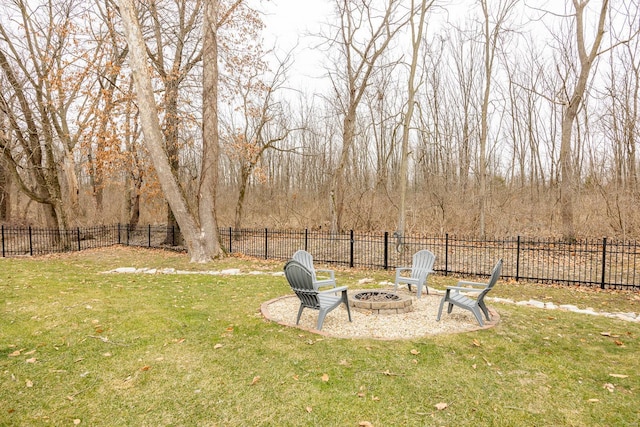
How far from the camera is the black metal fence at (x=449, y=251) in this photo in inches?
381

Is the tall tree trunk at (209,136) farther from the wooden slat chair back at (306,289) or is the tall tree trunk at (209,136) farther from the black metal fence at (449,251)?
the wooden slat chair back at (306,289)

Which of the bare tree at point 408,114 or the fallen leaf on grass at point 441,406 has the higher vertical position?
the bare tree at point 408,114

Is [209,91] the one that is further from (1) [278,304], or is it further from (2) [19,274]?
(1) [278,304]

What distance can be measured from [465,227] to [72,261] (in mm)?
14624

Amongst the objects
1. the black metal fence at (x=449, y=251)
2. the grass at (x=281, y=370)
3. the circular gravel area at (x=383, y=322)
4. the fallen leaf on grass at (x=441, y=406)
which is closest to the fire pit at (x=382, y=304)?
the circular gravel area at (x=383, y=322)

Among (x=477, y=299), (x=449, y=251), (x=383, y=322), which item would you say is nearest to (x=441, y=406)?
(x=383, y=322)

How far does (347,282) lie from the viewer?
8.85 m

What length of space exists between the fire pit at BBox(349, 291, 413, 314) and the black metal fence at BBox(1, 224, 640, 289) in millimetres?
3468

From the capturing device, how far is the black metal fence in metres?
9.69

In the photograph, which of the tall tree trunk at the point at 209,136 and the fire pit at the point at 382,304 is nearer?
the fire pit at the point at 382,304

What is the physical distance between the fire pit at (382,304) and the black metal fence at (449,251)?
11.4 feet

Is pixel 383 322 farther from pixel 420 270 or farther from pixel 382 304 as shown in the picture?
pixel 420 270

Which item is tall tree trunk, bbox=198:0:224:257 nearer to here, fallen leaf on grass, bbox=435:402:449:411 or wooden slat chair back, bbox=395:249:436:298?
wooden slat chair back, bbox=395:249:436:298

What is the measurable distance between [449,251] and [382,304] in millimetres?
8172
